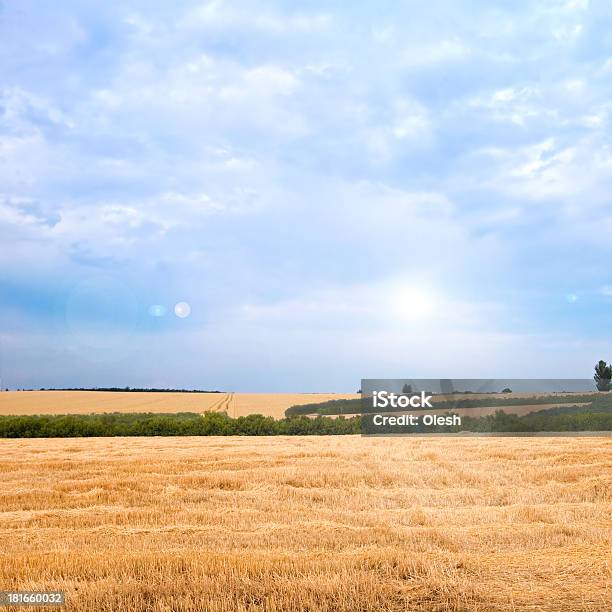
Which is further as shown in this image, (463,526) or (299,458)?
(299,458)

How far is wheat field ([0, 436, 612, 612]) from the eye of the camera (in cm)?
770

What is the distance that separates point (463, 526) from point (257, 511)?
15.2 ft

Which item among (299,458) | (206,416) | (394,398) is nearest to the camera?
(299,458)

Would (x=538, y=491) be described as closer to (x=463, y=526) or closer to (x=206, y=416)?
(x=463, y=526)

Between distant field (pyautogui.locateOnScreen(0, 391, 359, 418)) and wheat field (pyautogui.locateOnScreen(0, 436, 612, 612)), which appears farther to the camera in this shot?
distant field (pyautogui.locateOnScreen(0, 391, 359, 418))

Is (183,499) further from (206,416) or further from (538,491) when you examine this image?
(206,416)

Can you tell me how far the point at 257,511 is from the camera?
13578 millimetres

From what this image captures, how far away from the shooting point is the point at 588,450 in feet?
81.8

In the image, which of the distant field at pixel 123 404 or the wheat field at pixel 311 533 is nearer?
the wheat field at pixel 311 533

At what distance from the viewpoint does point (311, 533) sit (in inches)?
444

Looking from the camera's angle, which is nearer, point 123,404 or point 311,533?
point 311,533

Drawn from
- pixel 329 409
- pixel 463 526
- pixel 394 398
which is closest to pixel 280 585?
pixel 463 526

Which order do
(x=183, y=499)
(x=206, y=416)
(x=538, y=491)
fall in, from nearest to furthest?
1. (x=183, y=499)
2. (x=538, y=491)
3. (x=206, y=416)

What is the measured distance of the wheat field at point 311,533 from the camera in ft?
25.3
